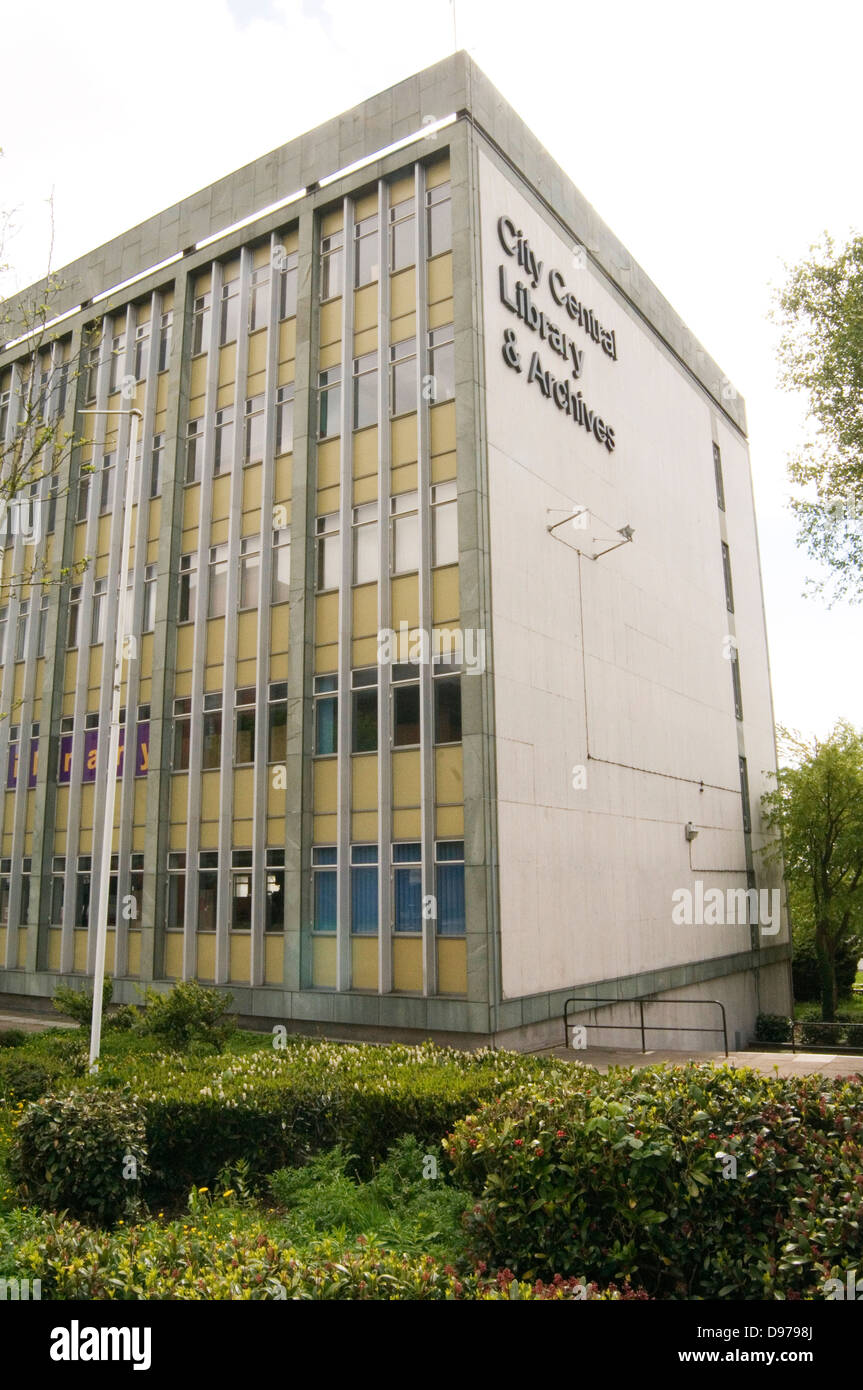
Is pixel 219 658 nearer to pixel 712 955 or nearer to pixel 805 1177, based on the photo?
pixel 712 955

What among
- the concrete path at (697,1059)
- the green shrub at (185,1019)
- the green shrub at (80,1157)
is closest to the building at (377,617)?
the concrete path at (697,1059)

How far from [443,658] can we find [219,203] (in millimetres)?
15139

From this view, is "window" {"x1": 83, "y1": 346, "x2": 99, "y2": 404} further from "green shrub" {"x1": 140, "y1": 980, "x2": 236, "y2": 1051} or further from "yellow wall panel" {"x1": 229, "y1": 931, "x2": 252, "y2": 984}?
"green shrub" {"x1": 140, "y1": 980, "x2": 236, "y2": 1051}

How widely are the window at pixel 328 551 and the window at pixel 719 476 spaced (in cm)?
1821

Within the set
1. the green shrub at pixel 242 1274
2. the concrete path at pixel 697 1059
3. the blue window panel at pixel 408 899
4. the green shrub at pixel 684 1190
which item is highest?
the blue window panel at pixel 408 899

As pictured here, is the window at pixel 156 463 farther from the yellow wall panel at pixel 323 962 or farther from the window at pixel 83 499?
the yellow wall panel at pixel 323 962

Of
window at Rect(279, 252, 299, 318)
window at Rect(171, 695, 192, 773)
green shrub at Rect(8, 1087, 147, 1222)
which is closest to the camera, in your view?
green shrub at Rect(8, 1087, 147, 1222)

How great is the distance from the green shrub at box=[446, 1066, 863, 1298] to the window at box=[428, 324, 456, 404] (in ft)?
55.9

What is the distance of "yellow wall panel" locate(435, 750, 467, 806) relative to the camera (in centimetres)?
1911

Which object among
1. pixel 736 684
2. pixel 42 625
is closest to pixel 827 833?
pixel 736 684

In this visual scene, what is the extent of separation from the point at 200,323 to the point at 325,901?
16215 millimetres

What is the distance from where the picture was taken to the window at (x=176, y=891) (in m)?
23.6

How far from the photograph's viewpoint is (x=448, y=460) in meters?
20.6

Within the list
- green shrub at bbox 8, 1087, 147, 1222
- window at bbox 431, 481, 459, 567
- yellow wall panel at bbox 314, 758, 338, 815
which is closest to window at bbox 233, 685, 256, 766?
yellow wall panel at bbox 314, 758, 338, 815
